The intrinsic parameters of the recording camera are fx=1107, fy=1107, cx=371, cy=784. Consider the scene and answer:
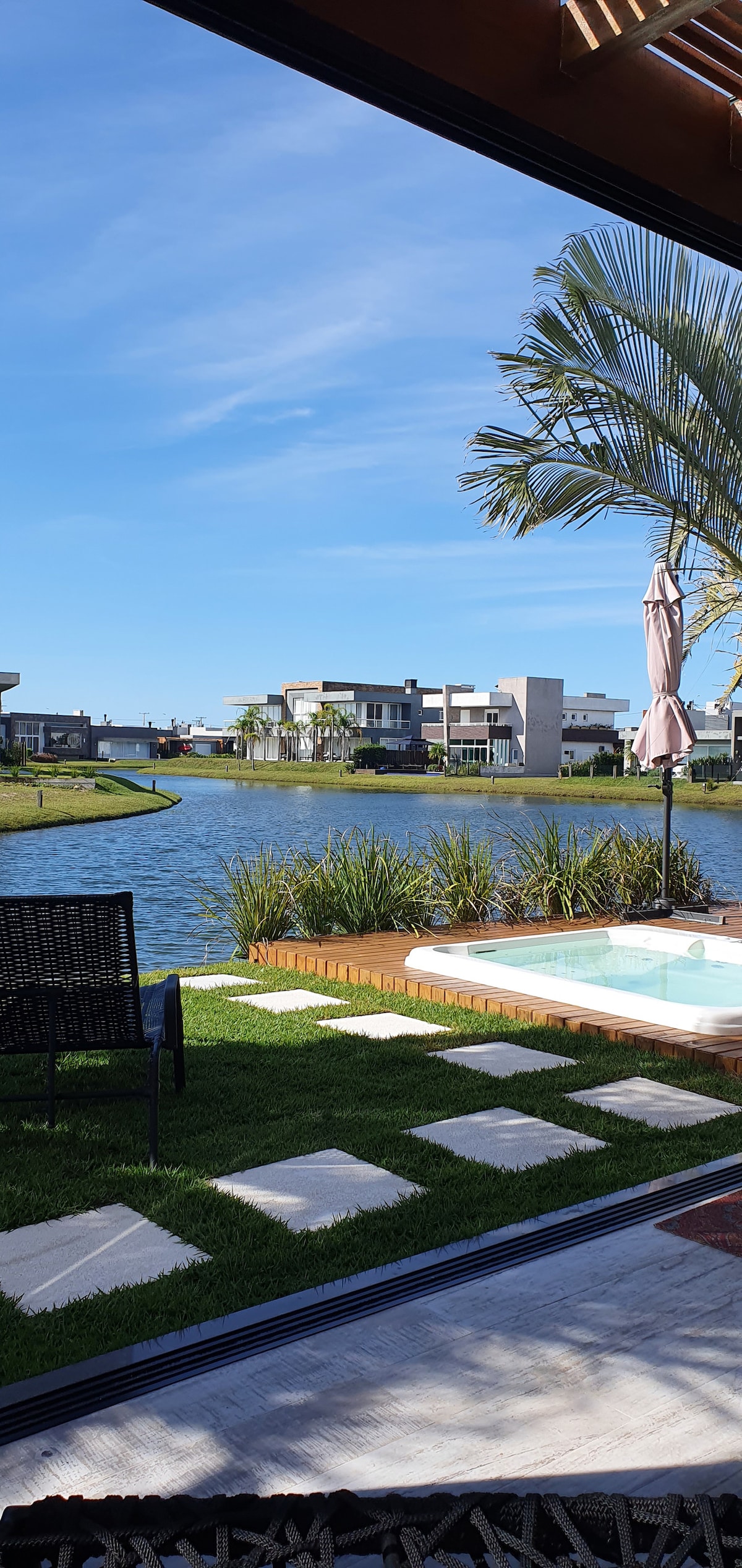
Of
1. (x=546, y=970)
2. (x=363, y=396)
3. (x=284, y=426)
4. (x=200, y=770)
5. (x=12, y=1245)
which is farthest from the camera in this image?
(x=200, y=770)

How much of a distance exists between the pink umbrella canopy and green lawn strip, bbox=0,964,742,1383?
335cm

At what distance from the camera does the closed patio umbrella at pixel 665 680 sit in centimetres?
740

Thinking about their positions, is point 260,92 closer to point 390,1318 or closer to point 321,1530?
point 390,1318

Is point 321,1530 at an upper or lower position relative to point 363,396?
lower

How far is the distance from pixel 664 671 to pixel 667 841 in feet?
3.80

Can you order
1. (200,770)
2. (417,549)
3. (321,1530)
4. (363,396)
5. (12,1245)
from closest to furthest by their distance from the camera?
(321,1530), (12,1245), (363,396), (417,549), (200,770)

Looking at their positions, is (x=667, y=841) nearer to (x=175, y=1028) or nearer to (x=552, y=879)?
(x=552, y=879)

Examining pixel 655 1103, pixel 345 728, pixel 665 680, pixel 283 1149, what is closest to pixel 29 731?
pixel 345 728

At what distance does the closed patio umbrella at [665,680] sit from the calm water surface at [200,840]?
1.26 meters

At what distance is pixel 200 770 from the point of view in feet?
221

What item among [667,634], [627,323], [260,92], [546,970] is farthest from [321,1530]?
[667,634]

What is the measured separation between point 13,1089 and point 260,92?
3.48 m

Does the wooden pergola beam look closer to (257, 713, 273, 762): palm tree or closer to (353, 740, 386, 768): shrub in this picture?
(353, 740, 386, 768): shrub

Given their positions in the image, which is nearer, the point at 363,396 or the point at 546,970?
the point at 546,970
